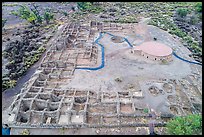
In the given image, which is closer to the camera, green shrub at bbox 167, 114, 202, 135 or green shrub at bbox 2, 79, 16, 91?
green shrub at bbox 167, 114, 202, 135

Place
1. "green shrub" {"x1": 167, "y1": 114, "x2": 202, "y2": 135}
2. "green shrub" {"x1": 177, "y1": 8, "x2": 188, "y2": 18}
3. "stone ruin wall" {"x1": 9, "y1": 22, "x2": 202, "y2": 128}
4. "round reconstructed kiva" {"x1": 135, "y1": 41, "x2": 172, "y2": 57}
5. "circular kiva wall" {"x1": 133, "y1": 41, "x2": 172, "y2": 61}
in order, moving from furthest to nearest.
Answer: "green shrub" {"x1": 177, "y1": 8, "x2": 188, "y2": 18}, "round reconstructed kiva" {"x1": 135, "y1": 41, "x2": 172, "y2": 57}, "circular kiva wall" {"x1": 133, "y1": 41, "x2": 172, "y2": 61}, "stone ruin wall" {"x1": 9, "y1": 22, "x2": 202, "y2": 128}, "green shrub" {"x1": 167, "y1": 114, "x2": 202, "y2": 135}

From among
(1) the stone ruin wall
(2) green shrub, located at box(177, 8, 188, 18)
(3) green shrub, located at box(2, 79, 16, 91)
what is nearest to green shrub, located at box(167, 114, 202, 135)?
(1) the stone ruin wall

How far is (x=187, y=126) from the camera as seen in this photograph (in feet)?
81.9

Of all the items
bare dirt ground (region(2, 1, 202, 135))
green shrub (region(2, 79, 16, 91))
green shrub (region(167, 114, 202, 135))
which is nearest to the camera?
green shrub (region(167, 114, 202, 135))

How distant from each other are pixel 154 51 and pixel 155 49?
3.50ft

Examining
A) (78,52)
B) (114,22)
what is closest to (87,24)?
(114,22)

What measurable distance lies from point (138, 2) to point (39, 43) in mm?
49666

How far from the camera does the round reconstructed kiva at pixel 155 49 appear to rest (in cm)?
4466

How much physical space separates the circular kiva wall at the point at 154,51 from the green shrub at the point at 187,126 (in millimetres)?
19881

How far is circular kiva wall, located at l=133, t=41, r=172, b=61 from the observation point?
144 ft

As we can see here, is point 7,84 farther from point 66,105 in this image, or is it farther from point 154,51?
point 154,51

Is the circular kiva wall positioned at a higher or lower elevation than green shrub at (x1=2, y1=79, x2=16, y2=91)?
higher

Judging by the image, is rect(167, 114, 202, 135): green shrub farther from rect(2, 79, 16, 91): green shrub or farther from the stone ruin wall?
rect(2, 79, 16, 91): green shrub

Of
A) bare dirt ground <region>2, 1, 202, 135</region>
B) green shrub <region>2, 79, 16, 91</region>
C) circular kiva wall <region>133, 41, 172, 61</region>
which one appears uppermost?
circular kiva wall <region>133, 41, 172, 61</region>
